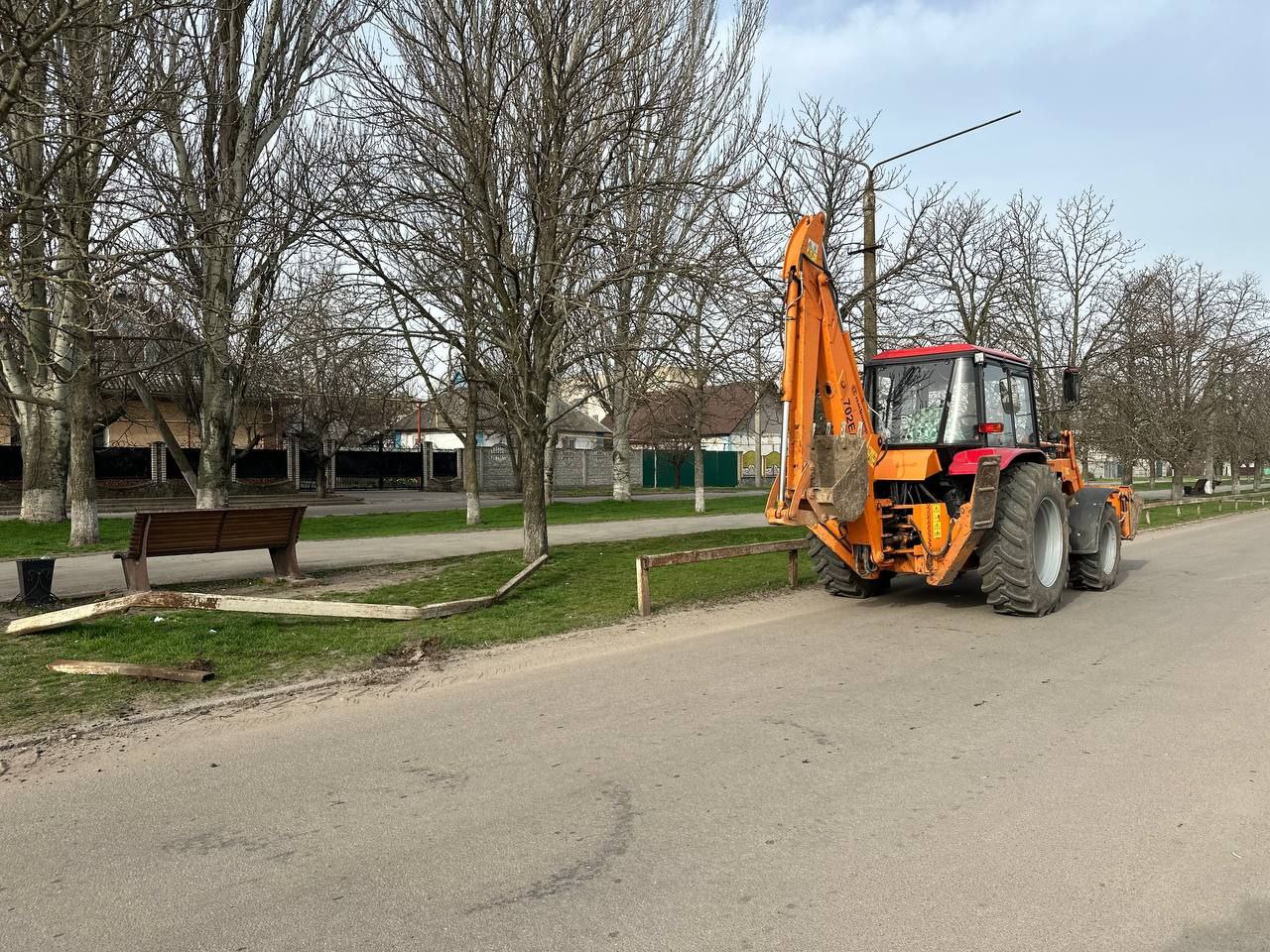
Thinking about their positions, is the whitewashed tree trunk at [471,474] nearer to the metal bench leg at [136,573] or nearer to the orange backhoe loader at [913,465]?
the metal bench leg at [136,573]

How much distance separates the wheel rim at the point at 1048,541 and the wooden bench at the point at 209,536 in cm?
890

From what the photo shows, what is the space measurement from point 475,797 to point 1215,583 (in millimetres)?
11407

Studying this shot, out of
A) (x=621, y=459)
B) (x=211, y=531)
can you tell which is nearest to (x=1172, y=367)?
(x=621, y=459)

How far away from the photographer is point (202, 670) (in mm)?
6430

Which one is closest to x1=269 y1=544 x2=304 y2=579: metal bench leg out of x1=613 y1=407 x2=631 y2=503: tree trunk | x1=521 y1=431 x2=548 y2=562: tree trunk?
x1=521 y1=431 x2=548 y2=562: tree trunk

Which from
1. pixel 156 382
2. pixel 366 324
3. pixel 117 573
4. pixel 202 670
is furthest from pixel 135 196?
pixel 156 382

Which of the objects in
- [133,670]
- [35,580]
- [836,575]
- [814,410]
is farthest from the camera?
[836,575]

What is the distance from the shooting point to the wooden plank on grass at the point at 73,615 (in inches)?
284

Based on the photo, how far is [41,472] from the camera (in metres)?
18.6

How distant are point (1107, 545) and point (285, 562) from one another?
35.0 feet

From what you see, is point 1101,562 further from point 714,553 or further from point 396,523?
point 396,523

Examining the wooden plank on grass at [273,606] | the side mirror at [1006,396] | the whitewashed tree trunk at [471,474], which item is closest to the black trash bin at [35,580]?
the wooden plank on grass at [273,606]

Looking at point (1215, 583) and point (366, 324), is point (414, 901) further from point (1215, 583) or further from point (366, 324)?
point (1215, 583)

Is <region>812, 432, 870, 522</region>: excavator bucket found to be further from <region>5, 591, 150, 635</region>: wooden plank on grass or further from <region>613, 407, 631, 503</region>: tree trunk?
<region>613, 407, 631, 503</region>: tree trunk
